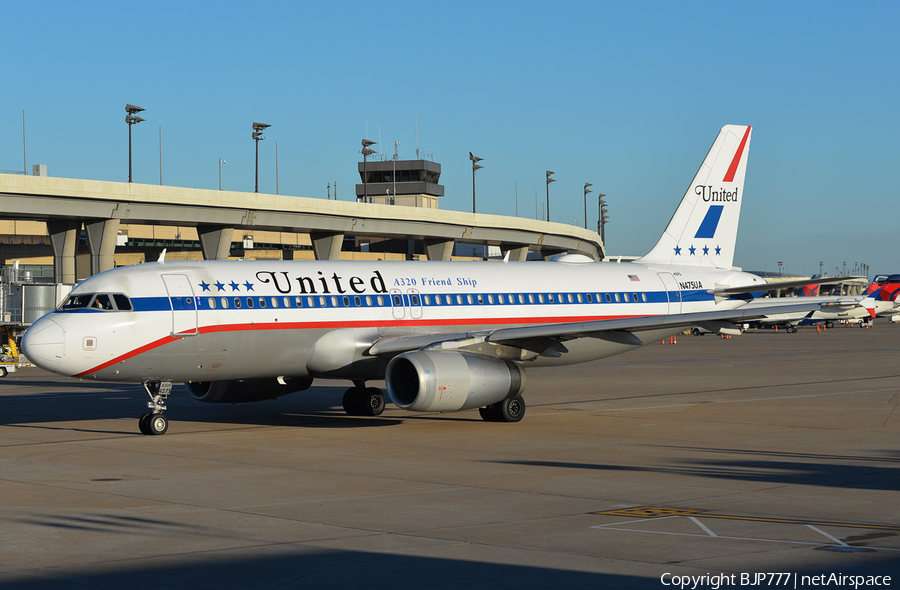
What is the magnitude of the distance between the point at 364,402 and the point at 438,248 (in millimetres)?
72885

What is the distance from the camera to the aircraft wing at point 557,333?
24297 millimetres

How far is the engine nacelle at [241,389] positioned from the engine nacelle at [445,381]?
15.5 feet

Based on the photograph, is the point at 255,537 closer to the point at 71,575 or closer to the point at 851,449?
the point at 71,575

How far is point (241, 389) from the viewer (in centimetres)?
2677

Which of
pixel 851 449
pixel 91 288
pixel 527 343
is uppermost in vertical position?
pixel 91 288

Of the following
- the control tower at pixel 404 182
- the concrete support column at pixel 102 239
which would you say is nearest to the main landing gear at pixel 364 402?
the concrete support column at pixel 102 239

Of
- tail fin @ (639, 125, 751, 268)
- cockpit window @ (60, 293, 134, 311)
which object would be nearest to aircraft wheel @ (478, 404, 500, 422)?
cockpit window @ (60, 293, 134, 311)

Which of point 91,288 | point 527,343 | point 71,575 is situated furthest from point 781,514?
point 91,288

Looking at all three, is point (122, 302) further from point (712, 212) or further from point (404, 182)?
point (404, 182)

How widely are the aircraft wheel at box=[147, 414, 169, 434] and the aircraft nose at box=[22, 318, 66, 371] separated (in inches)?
104

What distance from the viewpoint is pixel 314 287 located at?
2525 centimetres

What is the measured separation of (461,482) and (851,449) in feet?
27.3

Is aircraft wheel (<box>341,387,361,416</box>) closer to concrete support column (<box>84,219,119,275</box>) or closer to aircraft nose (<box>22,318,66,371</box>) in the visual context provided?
aircraft nose (<box>22,318,66,371</box>)

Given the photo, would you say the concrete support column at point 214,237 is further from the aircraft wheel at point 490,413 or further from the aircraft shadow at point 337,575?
the aircraft shadow at point 337,575
